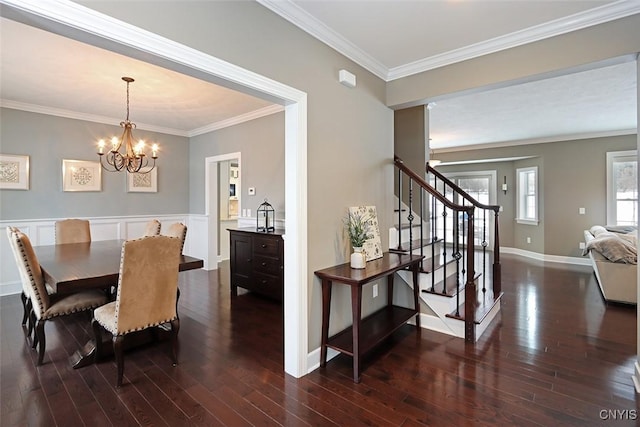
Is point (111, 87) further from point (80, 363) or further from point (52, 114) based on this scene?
point (80, 363)

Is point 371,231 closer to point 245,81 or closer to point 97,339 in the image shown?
point 245,81

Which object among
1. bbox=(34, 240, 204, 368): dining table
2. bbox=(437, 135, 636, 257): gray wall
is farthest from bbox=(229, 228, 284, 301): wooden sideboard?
bbox=(437, 135, 636, 257): gray wall

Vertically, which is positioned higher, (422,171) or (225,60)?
(225,60)

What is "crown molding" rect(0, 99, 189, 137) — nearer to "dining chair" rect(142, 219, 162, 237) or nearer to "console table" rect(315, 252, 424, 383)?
"dining chair" rect(142, 219, 162, 237)

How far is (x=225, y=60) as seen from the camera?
186cm

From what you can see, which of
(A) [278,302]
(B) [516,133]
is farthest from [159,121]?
(B) [516,133]

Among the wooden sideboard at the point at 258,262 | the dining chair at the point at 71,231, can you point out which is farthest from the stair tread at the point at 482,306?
the dining chair at the point at 71,231

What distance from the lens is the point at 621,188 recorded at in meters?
6.16

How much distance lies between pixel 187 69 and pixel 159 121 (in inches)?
171

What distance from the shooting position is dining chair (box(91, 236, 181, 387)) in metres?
2.22

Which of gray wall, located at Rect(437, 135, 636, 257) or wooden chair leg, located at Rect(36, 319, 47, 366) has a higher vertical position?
gray wall, located at Rect(437, 135, 636, 257)

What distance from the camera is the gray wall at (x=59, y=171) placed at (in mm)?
4457

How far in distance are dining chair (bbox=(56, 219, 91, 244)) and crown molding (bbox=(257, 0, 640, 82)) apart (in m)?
3.95

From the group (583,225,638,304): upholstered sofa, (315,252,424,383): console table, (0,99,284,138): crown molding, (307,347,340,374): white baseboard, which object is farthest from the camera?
(0,99,284,138): crown molding
